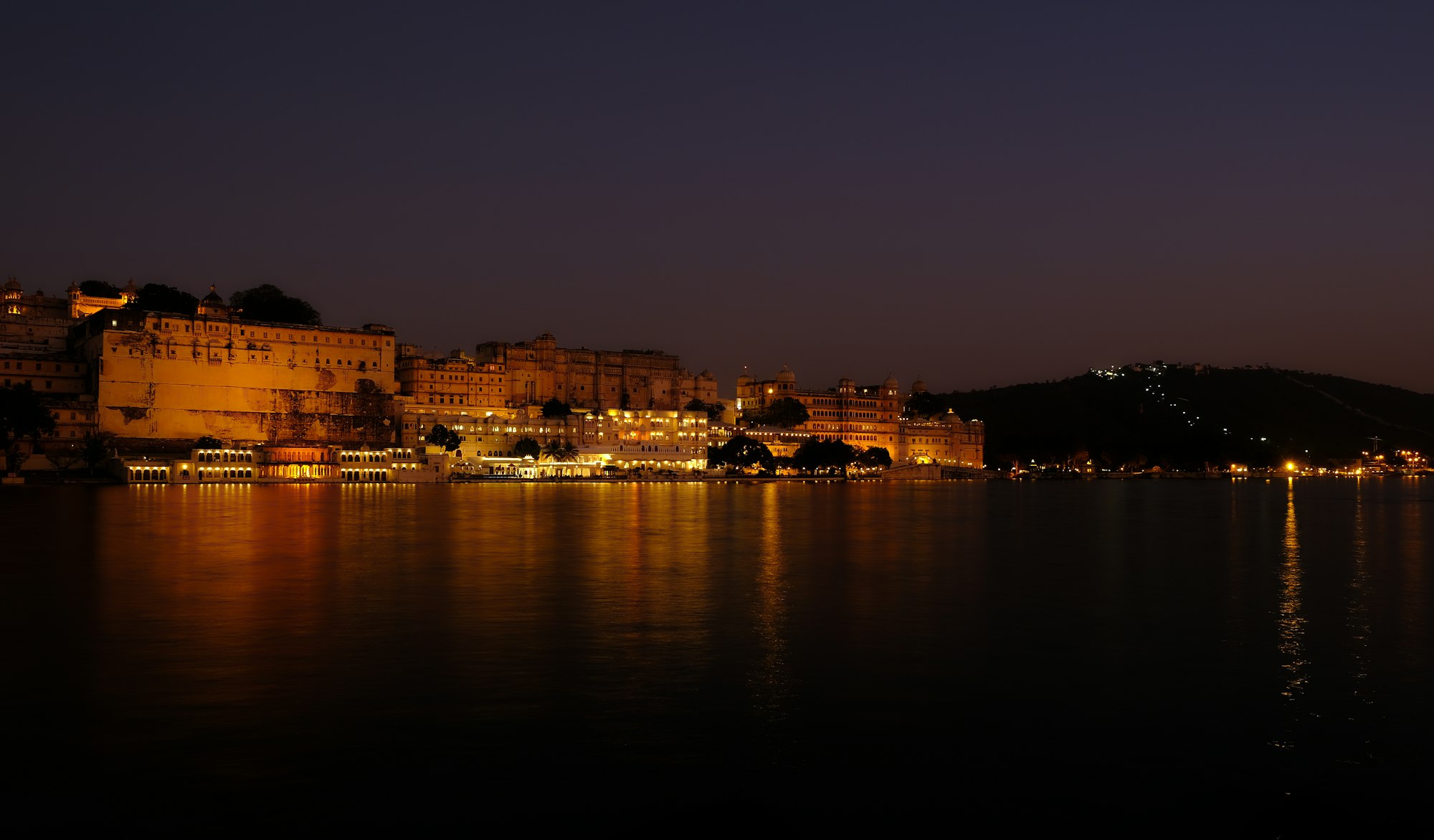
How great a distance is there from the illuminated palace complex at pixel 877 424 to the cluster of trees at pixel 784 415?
802mm

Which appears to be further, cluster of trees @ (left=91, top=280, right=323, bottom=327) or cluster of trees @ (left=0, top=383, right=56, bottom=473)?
cluster of trees @ (left=91, top=280, right=323, bottom=327)

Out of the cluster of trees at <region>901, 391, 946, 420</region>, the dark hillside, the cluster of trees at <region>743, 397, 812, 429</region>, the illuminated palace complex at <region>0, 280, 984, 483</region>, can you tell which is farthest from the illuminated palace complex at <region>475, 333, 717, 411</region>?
the dark hillside

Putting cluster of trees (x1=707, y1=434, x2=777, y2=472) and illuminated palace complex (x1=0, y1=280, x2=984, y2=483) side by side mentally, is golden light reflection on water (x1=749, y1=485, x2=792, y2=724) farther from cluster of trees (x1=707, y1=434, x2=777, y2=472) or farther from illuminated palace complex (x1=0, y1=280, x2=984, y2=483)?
cluster of trees (x1=707, y1=434, x2=777, y2=472)

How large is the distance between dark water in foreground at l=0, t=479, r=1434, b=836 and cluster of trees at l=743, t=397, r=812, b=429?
102 metres

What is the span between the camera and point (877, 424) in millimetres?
135250

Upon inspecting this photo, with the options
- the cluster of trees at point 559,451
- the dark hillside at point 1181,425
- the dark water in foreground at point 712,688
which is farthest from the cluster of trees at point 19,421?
the dark hillside at point 1181,425

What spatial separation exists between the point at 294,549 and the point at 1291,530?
32939 millimetres

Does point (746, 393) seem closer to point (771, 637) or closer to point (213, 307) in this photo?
point (213, 307)

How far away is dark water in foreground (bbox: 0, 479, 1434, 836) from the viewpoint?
8445mm

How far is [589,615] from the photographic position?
682 inches

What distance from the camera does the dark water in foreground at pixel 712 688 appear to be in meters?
8.45

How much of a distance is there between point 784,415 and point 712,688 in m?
119

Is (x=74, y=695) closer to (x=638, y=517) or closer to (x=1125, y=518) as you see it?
(x=638, y=517)

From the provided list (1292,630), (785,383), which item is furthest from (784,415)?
(1292,630)
